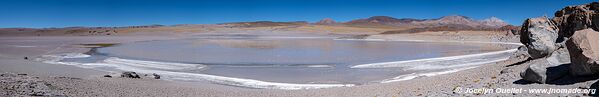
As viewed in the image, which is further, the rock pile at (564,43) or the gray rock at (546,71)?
the gray rock at (546,71)

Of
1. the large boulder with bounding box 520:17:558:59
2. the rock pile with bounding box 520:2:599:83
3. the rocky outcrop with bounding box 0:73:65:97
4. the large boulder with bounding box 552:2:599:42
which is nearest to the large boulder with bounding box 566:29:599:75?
the rock pile with bounding box 520:2:599:83

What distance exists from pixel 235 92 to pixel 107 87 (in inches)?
129

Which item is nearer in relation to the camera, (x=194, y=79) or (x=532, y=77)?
(x=532, y=77)

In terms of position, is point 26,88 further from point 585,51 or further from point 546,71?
point 585,51

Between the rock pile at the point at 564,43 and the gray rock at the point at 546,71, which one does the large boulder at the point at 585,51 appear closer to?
the rock pile at the point at 564,43

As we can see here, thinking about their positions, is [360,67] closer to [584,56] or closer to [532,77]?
[532,77]

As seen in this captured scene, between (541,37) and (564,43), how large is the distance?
1.22m

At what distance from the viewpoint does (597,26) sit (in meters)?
10.0

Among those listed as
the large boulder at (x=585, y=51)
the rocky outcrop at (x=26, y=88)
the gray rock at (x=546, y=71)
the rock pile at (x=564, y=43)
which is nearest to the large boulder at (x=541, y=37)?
the rock pile at (x=564, y=43)

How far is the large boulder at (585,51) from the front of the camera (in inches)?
302

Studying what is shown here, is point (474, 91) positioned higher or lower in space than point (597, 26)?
lower

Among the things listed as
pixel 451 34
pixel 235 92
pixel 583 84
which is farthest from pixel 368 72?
pixel 451 34

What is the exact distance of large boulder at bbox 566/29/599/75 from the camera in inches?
302

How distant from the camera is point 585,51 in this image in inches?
304
